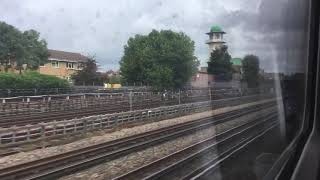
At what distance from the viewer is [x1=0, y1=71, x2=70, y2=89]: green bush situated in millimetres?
2580

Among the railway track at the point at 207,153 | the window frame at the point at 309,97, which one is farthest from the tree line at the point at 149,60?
the window frame at the point at 309,97

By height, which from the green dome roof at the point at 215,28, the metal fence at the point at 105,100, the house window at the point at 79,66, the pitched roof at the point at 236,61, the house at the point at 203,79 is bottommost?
the metal fence at the point at 105,100

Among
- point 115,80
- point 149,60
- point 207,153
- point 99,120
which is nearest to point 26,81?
point 115,80

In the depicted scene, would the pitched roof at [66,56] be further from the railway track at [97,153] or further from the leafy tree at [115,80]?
the railway track at [97,153]

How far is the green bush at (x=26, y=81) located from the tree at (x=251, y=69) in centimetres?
136

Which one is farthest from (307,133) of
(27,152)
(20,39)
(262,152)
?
(20,39)

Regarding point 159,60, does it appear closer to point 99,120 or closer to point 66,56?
point 66,56

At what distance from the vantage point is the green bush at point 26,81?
8.46 feet

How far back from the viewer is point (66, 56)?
289 centimetres

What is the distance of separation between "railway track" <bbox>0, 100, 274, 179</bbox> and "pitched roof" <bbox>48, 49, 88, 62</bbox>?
1213mm

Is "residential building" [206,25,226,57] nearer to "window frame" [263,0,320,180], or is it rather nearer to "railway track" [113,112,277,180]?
"railway track" [113,112,277,180]

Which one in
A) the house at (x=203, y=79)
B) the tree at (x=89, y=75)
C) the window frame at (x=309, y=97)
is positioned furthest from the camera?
the window frame at (x=309, y=97)

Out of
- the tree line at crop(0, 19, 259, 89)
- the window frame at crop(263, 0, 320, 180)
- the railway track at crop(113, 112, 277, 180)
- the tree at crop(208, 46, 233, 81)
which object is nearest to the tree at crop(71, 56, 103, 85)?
the tree line at crop(0, 19, 259, 89)

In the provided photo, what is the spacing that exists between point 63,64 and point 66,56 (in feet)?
0.51
